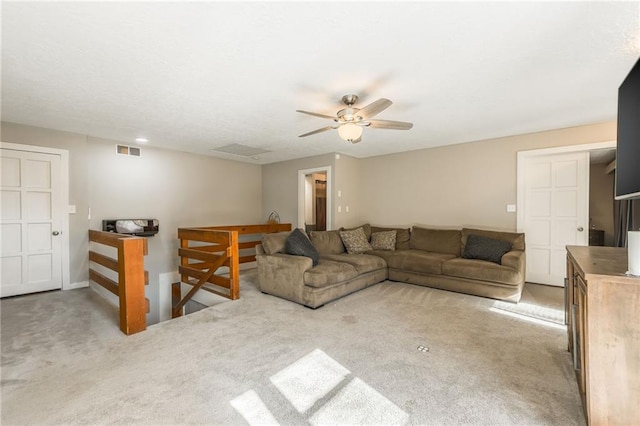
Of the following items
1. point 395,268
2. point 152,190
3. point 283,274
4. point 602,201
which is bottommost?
point 395,268

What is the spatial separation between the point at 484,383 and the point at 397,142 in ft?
12.2

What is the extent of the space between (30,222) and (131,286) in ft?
8.36

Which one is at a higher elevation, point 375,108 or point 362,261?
point 375,108

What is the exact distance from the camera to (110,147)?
4492 mm

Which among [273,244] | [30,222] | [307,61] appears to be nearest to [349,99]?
[307,61]

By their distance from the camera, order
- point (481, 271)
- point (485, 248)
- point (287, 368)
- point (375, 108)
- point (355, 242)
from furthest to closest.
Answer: point (355, 242) → point (485, 248) → point (481, 271) → point (375, 108) → point (287, 368)

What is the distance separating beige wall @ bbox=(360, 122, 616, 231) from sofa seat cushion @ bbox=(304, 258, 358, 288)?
88.0 inches

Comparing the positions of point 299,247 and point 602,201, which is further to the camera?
point 602,201

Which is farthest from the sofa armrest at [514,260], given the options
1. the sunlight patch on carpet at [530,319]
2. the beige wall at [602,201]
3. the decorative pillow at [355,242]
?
the beige wall at [602,201]

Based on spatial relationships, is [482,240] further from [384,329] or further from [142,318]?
[142,318]

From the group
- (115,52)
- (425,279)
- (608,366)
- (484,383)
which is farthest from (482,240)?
(115,52)

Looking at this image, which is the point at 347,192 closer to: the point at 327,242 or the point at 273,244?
the point at 327,242

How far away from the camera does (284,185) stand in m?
6.26

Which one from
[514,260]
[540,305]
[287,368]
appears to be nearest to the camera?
[287,368]
